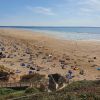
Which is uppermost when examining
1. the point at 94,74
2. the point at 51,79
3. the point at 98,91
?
the point at 98,91

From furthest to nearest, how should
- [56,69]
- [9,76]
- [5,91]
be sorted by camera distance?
1. [56,69]
2. [9,76]
3. [5,91]

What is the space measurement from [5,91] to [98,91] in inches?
371

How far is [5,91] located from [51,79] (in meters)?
4.24

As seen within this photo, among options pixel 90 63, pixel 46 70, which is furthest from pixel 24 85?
pixel 90 63

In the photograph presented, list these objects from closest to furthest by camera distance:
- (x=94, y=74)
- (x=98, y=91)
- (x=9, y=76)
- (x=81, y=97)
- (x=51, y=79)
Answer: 1. (x=81, y=97)
2. (x=98, y=91)
3. (x=51, y=79)
4. (x=9, y=76)
5. (x=94, y=74)

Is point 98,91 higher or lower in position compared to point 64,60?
higher

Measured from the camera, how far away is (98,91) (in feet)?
48.4

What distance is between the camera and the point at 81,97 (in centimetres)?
1346

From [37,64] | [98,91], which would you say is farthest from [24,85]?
[37,64]

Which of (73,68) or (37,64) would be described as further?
(37,64)

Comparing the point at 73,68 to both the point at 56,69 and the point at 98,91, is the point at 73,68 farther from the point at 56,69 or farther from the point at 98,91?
the point at 98,91

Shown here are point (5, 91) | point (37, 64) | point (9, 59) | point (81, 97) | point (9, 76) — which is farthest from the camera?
point (9, 59)

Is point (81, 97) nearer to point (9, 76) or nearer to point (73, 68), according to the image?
point (9, 76)

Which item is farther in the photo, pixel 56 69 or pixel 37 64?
pixel 37 64
